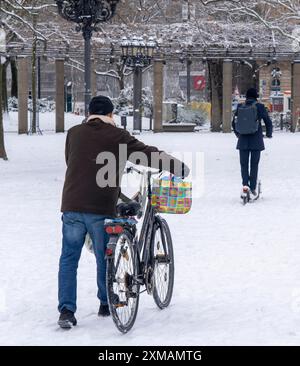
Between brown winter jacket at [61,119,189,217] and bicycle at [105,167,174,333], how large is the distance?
0.47 feet

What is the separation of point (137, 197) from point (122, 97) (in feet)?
173

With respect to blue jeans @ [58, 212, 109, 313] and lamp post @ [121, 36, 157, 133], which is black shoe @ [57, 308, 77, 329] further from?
lamp post @ [121, 36, 157, 133]

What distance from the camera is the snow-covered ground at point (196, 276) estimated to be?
7.20m

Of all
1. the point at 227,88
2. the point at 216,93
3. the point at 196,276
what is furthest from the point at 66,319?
the point at 216,93

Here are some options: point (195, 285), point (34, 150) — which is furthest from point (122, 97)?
point (195, 285)

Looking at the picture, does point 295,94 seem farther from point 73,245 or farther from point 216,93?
Answer: point 73,245

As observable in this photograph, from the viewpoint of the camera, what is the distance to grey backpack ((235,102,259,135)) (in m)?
15.8

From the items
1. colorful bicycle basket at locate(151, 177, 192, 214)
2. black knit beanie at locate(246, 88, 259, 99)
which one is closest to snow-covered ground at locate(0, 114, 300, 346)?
colorful bicycle basket at locate(151, 177, 192, 214)

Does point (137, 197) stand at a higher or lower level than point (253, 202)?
higher

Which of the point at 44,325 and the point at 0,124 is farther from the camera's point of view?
the point at 0,124

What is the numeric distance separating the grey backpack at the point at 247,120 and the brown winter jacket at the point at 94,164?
8461 mm

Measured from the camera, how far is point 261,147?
629 inches

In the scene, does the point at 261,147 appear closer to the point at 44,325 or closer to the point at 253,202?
the point at 253,202
